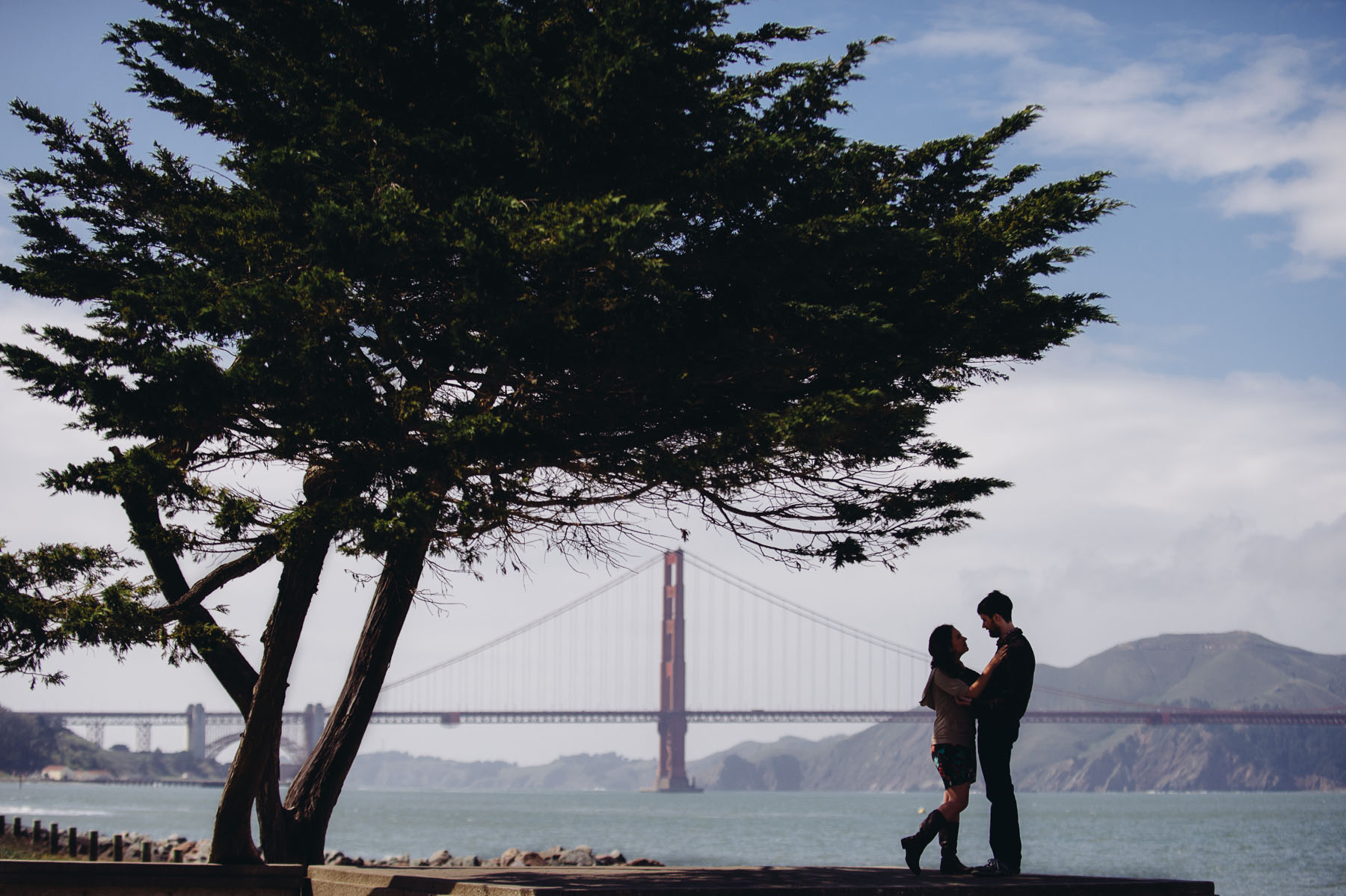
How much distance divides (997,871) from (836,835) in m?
52.7

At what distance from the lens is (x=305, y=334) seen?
728 cm

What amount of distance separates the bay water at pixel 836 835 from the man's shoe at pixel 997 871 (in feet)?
74.7

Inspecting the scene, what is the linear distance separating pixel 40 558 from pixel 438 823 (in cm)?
6774

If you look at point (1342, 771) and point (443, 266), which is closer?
point (443, 266)

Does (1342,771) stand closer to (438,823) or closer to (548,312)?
(438,823)

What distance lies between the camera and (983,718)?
7.18 meters

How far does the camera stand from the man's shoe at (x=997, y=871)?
7.42 m

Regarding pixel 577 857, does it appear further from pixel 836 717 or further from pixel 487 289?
pixel 836 717

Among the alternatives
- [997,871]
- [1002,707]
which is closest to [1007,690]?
[1002,707]

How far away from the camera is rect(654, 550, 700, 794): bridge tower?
89.9 meters

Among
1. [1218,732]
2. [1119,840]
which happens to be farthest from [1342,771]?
[1119,840]

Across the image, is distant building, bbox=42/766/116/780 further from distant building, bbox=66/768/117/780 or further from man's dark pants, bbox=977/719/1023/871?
man's dark pants, bbox=977/719/1023/871

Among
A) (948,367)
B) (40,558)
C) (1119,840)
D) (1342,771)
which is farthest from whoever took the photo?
(1342,771)

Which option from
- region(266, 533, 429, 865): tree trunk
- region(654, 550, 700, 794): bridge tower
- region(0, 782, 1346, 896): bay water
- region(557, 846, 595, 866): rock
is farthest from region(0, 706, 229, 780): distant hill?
region(266, 533, 429, 865): tree trunk
